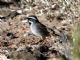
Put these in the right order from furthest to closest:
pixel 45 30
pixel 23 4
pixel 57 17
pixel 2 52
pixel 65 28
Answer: pixel 23 4 < pixel 57 17 < pixel 65 28 < pixel 45 30 < pixel 2 52

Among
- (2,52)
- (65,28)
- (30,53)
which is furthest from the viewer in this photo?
(65,28)

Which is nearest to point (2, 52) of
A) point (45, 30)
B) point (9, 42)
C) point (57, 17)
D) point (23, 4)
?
point (9, 42)

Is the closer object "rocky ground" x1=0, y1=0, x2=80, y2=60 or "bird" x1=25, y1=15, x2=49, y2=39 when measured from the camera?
"rocky ground" x1=0, y1=0, x2=80, y2=60

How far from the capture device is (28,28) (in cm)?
1030

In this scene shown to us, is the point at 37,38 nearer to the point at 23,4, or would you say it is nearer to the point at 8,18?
the point at 8,18

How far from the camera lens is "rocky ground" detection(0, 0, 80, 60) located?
7969 millimetres

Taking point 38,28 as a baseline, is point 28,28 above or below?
below

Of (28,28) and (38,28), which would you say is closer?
(38,28)

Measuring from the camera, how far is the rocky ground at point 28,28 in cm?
797

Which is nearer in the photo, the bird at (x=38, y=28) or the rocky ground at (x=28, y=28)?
the rocky ground at (x=28, y=28)

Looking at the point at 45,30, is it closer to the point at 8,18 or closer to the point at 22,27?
the point at 22,27

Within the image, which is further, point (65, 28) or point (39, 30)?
point (65, 28)

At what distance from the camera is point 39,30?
9.21 meters

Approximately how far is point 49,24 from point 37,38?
3.72 feet
